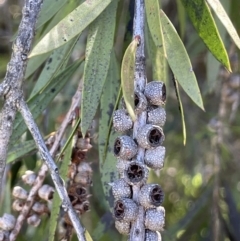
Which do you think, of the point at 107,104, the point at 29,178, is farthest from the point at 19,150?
the point at 107,104

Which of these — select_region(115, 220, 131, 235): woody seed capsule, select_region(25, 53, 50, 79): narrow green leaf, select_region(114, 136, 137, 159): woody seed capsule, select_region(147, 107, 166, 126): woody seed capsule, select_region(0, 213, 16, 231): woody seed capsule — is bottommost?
select_region(0, 213, 16, 231): woody seed capsule

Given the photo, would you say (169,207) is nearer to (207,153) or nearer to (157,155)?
(207,153)

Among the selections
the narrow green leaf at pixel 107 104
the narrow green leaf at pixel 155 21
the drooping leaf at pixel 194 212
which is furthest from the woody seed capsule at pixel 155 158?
the drooping leaf at pixel 194 212

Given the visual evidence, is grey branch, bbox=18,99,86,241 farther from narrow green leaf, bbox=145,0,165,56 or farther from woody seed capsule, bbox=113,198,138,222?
narrow green leaf, bbox=145,0,165,56

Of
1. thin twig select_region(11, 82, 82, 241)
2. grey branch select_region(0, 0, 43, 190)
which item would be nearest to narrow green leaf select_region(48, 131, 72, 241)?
thin twig select_region(11, 82, 82, 241)

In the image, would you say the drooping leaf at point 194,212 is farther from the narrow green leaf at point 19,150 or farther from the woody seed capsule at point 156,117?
the woody seed capsule at point 156,117

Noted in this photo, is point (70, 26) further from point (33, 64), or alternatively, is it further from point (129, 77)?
point (33, 64)

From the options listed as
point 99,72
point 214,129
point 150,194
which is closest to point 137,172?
point 150,194

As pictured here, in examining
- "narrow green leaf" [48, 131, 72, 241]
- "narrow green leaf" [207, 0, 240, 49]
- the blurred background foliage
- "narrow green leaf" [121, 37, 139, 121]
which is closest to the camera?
"narrow green leaf" [121, 37, 139, 121]
